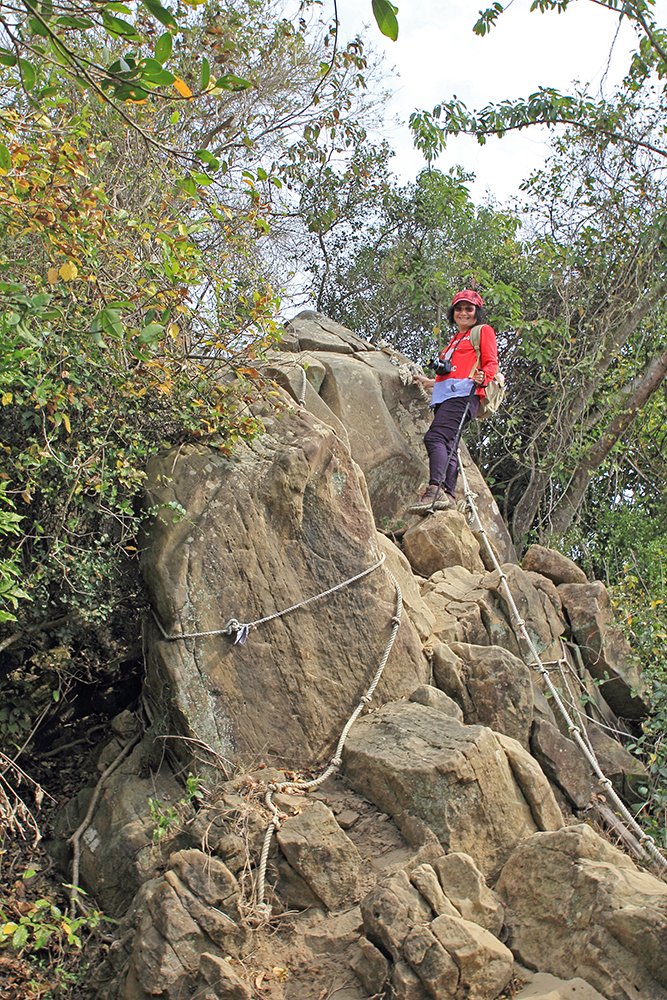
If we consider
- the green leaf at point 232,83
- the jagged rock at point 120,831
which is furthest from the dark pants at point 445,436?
the green leaf at point 232,83

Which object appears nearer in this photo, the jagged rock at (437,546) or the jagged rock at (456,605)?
the jagged rock at (456,605)

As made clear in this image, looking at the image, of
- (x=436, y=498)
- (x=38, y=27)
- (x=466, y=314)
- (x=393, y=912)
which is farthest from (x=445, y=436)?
(x=38, y=27)

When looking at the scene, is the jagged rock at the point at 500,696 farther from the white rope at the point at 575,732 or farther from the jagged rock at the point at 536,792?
the jagged rock at the point at 536,792

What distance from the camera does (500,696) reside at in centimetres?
606

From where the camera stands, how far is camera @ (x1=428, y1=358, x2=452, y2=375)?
8211 mm

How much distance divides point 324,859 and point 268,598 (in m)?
1.70

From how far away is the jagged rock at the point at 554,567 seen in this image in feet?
27.8

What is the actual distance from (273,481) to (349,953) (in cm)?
281

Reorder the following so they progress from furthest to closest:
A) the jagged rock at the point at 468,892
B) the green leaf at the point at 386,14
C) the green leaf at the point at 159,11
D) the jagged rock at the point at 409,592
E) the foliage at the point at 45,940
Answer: the jagged rock at the point at 409,592 < the foliage at the point at 45,940 < the jagged rock at the point at 468,892 < the green leaf at the point at 159,11 < the green leaf at the point at 386,14

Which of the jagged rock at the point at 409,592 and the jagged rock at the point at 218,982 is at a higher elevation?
the jagged rock at the point at 409,592

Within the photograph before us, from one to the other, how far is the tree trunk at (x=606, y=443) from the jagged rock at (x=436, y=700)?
509cm

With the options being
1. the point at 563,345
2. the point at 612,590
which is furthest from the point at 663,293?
the point at 612,590

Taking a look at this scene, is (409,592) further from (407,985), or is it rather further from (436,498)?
(407,985)

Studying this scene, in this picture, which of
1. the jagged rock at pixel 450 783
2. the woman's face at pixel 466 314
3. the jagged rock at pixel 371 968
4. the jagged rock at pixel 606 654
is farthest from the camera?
the woman's face at pixel 466 314
